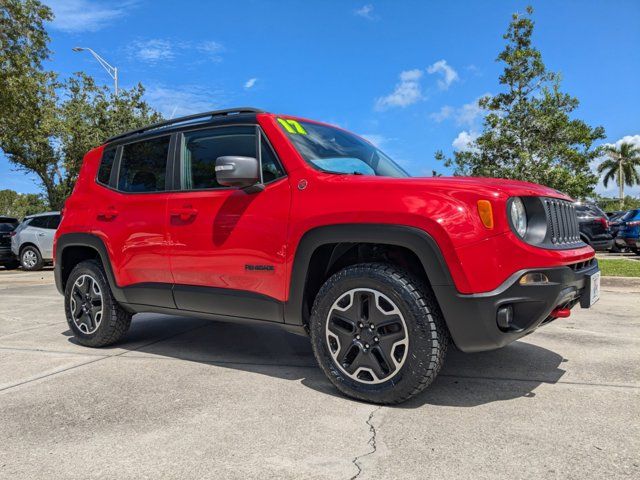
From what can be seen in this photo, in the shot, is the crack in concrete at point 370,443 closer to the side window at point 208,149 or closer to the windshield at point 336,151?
the windshield at point 336,151

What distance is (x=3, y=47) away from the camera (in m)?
18.5

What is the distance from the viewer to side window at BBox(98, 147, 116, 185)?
15.2ft

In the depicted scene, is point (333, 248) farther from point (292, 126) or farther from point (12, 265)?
point (12, 265)

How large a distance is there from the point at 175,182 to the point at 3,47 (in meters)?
19.3

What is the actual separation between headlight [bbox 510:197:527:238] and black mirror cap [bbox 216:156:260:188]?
5.24 ft

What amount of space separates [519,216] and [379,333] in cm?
104

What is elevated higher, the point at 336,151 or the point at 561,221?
the point at 336,151

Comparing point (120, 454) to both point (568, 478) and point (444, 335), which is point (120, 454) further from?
point (568, 478)

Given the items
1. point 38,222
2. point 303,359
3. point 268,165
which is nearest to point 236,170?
point 268,165

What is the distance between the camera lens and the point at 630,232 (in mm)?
15102

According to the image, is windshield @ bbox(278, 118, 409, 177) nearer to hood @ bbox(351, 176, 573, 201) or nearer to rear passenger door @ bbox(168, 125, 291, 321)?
rear passenger door @ bbox(168, 125, 291, 321)

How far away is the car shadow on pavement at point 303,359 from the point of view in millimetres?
3170

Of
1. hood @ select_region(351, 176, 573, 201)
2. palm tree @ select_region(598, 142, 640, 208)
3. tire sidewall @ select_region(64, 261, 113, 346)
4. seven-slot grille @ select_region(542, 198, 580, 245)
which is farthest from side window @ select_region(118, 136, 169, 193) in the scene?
palm tree @ select_region(598, 142, 640, 208)

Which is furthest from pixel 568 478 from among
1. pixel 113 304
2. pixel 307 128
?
pixel 113 304
